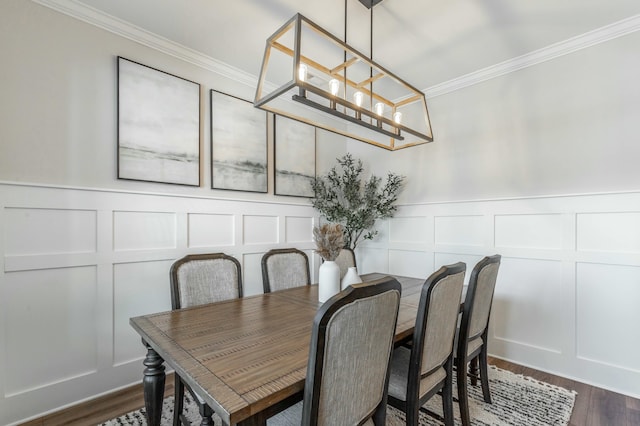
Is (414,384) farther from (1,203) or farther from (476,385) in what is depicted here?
(1,203)

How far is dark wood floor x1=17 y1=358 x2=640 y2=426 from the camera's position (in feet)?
6.07

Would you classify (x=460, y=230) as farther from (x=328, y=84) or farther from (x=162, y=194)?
(x=162, y=194)

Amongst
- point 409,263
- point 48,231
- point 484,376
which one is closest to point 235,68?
point 48,231

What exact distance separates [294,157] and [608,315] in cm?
304

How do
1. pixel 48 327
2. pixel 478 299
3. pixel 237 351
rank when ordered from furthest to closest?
pixel 48 327 → pixel 478 299 → pixel 237 351

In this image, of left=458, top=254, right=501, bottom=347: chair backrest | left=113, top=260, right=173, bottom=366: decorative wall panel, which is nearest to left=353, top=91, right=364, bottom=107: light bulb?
left=458, top=254, right=501, bottom=347: chair backrest

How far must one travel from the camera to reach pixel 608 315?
7.42 ft

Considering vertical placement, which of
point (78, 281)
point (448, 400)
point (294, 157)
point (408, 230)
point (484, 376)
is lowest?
point (484, 376)

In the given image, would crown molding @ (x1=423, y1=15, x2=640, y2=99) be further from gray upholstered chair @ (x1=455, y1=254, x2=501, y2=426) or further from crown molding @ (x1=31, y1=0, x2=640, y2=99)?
gray upholstered chair @ (x1=455, y1=254, x2=501, y2=426)

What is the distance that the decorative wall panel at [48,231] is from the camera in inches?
71.4

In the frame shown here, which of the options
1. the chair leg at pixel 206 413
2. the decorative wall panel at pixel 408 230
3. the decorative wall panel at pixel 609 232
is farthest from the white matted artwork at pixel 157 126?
the decorative wall panel at pixel 609 232

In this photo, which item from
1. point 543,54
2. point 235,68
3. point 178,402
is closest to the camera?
point 178,402

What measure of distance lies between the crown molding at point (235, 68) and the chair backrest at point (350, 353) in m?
2.54

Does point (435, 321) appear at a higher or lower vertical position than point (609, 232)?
lower
